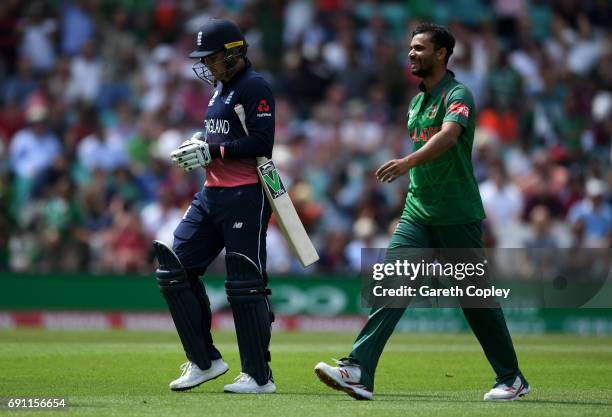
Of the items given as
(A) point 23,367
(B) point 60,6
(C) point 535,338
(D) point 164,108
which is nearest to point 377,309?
(A) point 23,367

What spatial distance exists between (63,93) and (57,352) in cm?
919

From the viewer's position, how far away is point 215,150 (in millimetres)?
8031

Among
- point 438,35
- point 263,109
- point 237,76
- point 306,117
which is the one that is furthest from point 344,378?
point 306,117

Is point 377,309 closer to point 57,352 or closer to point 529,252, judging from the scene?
point 57,352

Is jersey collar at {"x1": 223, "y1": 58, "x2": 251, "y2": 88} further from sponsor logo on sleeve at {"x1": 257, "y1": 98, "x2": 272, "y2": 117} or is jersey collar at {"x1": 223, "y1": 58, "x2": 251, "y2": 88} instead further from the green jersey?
the green jersey

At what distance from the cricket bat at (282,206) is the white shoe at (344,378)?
89 centimetres

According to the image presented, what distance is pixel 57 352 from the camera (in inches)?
429

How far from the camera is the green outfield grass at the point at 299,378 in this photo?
7.18m

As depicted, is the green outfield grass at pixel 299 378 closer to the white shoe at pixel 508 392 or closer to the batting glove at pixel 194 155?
the white shoe at pixel 508 392

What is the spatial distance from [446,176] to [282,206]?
1099mm

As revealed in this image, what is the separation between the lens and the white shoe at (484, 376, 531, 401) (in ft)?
25.7

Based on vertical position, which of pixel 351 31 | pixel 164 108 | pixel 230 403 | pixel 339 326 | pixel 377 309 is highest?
pixel 351 31

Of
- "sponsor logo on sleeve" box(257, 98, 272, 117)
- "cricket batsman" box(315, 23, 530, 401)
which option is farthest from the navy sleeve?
"cricket batsman" box(315, 23, 530, 401)

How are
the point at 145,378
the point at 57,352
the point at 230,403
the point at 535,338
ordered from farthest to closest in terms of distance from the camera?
the point at 535,338, the point at 57,352, the point at 145,378, the point at 230,403
